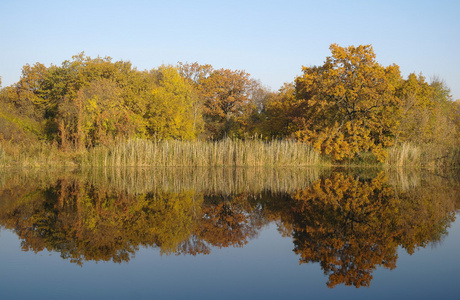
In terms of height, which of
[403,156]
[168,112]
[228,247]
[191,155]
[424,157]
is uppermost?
[168,112]

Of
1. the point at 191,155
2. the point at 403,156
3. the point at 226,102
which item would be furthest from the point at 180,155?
the point at 226,102

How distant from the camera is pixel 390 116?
27812mm

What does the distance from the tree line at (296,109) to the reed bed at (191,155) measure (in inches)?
43.7

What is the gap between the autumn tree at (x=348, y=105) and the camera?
1022 inches

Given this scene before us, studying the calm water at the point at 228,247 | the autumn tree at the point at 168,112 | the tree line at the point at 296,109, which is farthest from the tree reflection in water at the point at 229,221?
the autumn tree at the point at 168,112

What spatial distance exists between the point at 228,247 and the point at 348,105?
2309 cm

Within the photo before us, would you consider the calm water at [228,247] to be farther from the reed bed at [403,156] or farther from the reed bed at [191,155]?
the reed bed at [403,156]

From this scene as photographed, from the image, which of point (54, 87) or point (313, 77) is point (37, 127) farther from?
point (313, 77)

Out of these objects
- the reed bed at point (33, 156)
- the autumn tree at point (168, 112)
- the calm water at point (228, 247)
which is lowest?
the calm water at point (228, 247)

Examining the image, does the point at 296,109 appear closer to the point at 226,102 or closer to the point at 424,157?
the point at 424,157

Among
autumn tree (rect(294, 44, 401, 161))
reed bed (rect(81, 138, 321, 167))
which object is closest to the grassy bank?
reed bed (rect(81, 138, 321, 167))

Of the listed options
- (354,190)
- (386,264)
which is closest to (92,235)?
(386,264)

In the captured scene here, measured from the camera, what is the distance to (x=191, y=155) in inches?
945

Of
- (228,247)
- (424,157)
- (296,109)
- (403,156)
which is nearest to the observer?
(228,247)
